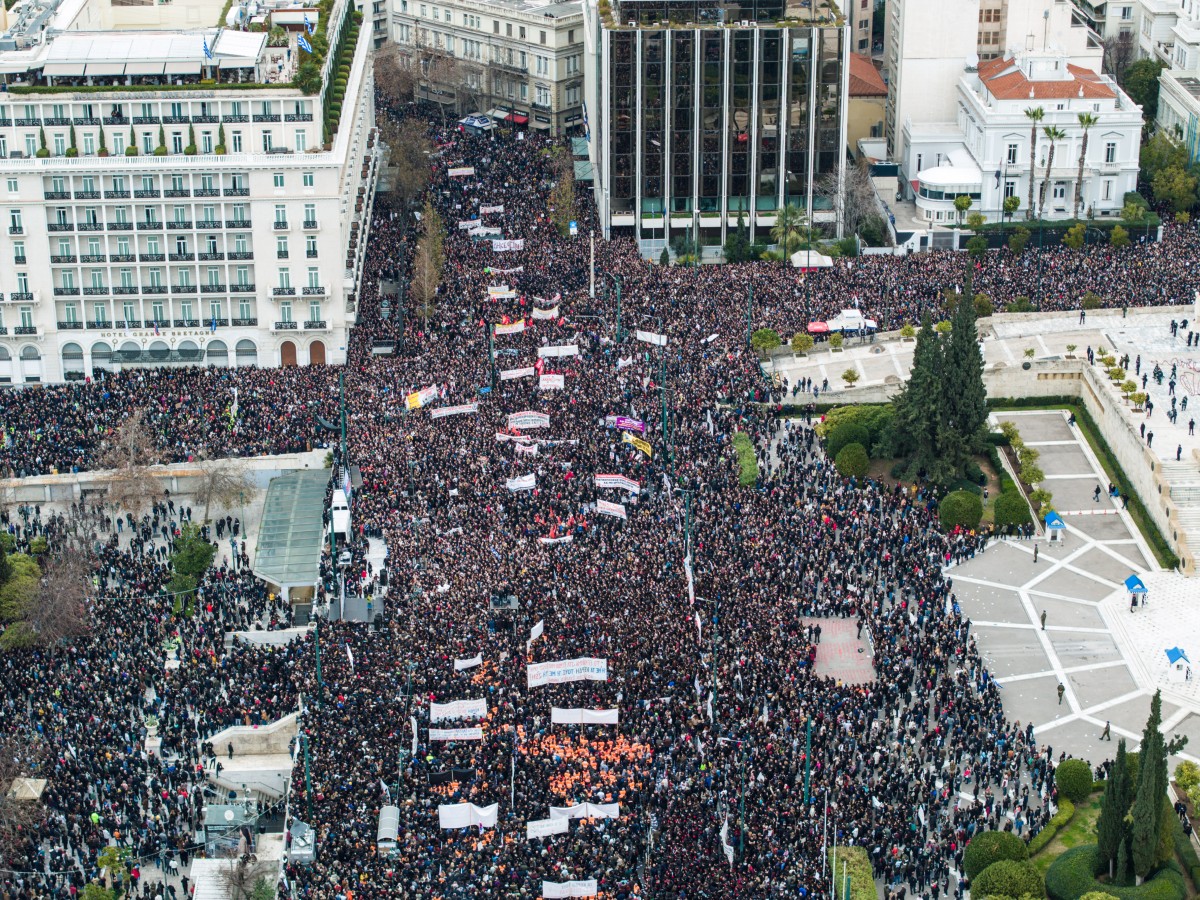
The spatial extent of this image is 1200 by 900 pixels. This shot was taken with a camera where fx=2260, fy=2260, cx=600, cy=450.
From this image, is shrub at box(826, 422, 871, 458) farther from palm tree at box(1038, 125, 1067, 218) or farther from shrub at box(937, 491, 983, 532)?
palm tree at box(1038, 125, 1067, 218)

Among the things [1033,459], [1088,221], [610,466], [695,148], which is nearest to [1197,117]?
[1088,221]

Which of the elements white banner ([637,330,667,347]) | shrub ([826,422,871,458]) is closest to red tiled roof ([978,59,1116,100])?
white banner ([637,330,667,347])

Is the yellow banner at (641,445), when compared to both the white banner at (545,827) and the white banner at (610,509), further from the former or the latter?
the white banner at (545,827)

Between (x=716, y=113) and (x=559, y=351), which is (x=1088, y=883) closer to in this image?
(x=559, y=351)

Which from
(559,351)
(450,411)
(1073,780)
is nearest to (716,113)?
(559,351)

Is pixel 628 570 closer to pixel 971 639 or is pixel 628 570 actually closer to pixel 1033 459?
pixel 971 639

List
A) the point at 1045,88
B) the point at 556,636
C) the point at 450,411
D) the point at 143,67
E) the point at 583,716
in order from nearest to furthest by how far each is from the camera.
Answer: the point at 583,716, the point at 556,636, the point at 450,411, the point at 143,67, the point at 1045,88

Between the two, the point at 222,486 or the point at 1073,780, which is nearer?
the point at 1073,780
